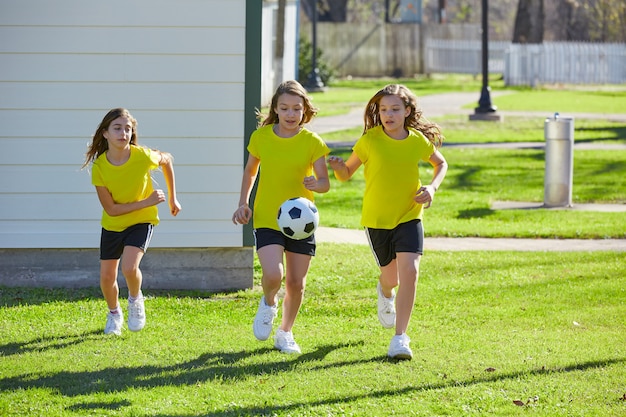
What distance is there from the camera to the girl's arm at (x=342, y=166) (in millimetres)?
6477

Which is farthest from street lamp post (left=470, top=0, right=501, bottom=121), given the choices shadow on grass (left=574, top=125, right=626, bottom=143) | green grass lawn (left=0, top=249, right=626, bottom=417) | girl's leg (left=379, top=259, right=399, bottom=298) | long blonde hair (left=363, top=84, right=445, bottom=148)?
girl's leg (left=379, top=259, right=399, bottom=298)

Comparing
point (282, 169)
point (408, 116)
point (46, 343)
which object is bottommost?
point (46, 343)

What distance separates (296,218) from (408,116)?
3.56 feet

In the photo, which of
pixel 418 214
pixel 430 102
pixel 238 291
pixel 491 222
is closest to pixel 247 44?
pixel 238 291

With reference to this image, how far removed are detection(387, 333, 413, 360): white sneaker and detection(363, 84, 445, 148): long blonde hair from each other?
126cm

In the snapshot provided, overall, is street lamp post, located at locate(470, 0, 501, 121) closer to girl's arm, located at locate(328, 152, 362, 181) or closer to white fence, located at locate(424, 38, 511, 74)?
girl's arm, located at locate(328, 152, 362, 181)

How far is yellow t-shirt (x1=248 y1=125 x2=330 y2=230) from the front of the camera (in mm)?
6582

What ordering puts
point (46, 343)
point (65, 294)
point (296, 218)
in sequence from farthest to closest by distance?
1. point (65, 294)
2. point (46, 343)
3. point (296, 218)

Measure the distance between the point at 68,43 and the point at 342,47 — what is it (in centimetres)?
3579

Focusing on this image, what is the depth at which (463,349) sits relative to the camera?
681cm

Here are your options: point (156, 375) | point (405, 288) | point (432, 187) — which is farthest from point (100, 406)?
point (432, 187)

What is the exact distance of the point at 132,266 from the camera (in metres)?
7.00

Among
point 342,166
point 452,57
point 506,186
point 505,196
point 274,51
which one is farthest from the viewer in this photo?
point 452,57

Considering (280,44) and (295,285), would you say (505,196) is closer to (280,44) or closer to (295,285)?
(295,285)
